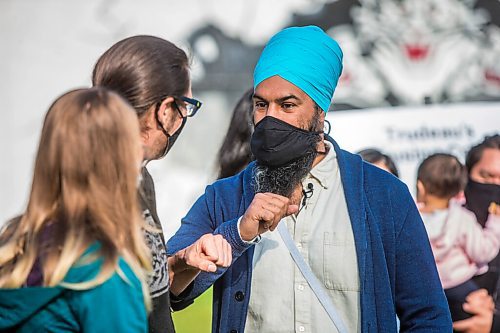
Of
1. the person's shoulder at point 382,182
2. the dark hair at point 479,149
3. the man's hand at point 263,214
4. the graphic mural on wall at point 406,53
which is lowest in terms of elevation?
the man's hand at point 263,214

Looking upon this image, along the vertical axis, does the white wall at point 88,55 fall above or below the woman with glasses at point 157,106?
above

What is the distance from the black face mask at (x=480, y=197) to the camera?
16.8ft

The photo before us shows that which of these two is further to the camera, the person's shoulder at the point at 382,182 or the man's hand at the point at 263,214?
the person's shoulder at the point at 382,182

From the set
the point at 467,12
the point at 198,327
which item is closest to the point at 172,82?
the point at 198,327

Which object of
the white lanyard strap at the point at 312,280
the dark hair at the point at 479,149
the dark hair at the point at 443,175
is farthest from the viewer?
the dark hair at the point at 479,149

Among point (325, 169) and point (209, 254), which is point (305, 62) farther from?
point (209, 254)

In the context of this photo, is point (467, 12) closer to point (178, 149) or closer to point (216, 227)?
point (178, 149)

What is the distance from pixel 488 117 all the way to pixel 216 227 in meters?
3.18

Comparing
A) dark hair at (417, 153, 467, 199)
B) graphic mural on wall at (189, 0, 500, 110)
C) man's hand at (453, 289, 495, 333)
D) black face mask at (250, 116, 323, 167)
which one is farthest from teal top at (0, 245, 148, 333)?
graphic mural on wall at (189, 0, 500, 110)

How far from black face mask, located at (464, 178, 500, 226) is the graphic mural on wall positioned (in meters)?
0.74

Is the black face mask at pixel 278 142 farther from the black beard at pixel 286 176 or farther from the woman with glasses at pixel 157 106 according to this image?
the woman with glasses at pixel 157 106

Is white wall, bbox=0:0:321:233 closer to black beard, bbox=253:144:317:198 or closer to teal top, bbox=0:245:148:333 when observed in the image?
black beard, bbox=253:144:317:198

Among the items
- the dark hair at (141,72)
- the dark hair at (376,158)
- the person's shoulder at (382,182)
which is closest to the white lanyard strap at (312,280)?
the person's shoulder at (382,182)

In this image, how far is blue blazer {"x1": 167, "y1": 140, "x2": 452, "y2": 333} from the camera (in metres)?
2.82
